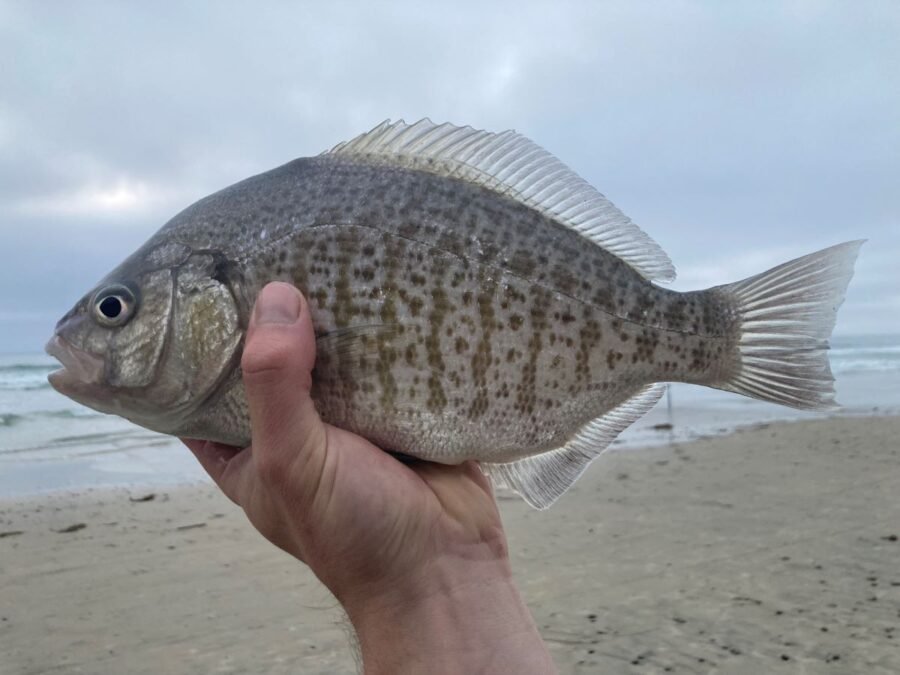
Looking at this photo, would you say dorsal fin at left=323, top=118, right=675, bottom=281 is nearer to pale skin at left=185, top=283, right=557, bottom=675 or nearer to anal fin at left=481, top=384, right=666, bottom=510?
anal fin at left=481, top=384, right=666, bottom=510

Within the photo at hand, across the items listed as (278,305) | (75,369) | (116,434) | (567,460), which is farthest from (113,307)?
(116,434)

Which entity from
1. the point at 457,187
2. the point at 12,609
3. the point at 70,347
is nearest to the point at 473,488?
the point at 457,187

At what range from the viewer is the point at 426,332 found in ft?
7.82

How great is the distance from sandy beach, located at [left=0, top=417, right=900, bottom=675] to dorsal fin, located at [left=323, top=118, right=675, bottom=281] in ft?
6.33

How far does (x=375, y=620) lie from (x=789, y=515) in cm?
679

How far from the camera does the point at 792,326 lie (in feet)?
8.62

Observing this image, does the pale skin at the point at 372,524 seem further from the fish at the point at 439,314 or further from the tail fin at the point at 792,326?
the tail fin at the point at 792,326

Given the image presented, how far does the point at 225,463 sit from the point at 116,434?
14144 mm

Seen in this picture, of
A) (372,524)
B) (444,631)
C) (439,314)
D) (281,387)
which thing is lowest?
(444,631)

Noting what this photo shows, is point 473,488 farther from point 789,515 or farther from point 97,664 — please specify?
point 789,515

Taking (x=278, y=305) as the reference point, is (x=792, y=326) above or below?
below

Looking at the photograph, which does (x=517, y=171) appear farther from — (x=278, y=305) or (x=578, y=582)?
(x=578, y=582)

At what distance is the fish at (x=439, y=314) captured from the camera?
7.84 feet

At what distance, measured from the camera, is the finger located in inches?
104
